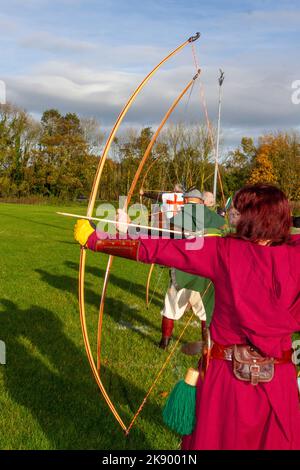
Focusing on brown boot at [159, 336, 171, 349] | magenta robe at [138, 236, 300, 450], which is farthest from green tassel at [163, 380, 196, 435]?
brown boot at [159, 336, 171, 349]

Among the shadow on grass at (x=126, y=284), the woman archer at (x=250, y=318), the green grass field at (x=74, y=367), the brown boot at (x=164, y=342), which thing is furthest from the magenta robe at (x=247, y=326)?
the shadow on grass at (x=126, y=284)

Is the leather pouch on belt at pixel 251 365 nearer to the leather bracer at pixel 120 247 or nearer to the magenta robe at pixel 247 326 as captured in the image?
the magenta robe at pixel 247 326

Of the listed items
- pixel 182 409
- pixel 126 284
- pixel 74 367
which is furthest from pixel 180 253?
pixel 126 284

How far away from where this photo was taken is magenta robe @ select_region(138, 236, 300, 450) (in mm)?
2174

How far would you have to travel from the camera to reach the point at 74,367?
4.93m

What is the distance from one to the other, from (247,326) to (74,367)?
3.09 metres

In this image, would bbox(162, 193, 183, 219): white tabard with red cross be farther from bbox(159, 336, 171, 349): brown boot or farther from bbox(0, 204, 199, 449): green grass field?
bbox(159, 336, 171, 349): brown boot

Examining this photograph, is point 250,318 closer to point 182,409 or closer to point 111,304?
point 182,409

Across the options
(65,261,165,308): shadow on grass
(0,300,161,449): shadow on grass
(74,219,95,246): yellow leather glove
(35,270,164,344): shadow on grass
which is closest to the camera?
(74,219,95,246): yellow leather glove

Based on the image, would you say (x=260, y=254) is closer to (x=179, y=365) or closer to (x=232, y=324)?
(x=232, y=324)

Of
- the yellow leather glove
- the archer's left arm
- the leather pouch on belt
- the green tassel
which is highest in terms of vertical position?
the yellow leather glove

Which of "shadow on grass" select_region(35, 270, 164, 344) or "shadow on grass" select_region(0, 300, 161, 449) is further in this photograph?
"shadow on grass" select_region(35, 270, 164, 344)
